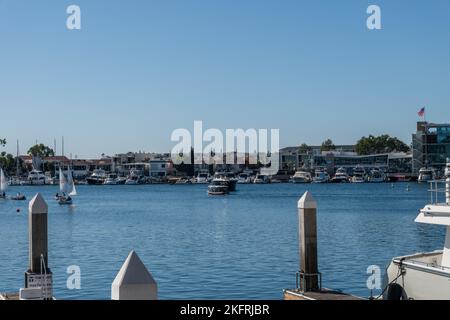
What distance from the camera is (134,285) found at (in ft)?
32.8

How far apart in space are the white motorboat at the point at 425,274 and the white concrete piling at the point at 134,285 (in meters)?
12.1

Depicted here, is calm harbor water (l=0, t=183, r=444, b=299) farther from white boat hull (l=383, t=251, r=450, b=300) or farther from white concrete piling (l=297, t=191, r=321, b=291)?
white boat hull (l=383, t=251, r=450, b=300)

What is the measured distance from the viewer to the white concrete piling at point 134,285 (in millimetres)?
9953

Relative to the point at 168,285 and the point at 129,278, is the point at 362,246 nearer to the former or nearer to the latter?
the point at 168,285

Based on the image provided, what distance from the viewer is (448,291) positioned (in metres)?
19.6

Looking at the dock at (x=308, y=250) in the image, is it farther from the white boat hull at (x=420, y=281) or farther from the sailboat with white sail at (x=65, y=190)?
the sailboat with white sail at (x=65, y=190)

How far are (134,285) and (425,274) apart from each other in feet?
42.1

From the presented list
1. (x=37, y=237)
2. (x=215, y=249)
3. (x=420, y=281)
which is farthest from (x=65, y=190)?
(x=420, y=281)

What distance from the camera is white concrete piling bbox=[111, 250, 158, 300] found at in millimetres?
9953

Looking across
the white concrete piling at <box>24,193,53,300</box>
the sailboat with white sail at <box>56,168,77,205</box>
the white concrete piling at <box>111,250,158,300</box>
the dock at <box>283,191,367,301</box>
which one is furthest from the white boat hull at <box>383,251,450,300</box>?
the sailboat with white sail at <box>56,168,77,205</box>

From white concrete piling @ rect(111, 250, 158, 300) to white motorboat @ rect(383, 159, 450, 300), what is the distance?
39.8ft

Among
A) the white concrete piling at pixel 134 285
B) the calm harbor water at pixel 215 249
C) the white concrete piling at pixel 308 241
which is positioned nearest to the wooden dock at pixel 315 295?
the white concrete piling at pixel 308 241
